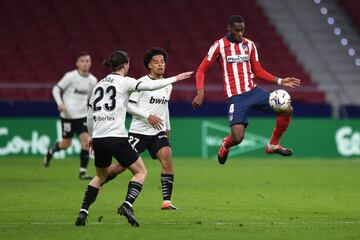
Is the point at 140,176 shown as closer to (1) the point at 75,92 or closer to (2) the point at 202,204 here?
(2) the point at 202,204

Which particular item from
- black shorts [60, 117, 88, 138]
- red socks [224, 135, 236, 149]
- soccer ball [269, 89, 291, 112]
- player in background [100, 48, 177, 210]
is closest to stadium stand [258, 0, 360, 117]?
black shorts [60, 117, 88, 138]

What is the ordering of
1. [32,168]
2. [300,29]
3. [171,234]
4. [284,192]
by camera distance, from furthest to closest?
[300,29], [32,168], [284,192], [171,234]

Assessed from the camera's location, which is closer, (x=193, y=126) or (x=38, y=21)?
(x=193, y=126)

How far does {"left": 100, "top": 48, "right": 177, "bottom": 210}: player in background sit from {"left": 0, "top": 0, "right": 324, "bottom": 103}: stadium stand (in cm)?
1303

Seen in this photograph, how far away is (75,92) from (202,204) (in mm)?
6418

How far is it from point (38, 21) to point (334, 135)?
34.9 ft

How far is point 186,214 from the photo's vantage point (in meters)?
11.5

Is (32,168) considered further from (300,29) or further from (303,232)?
(300,29)

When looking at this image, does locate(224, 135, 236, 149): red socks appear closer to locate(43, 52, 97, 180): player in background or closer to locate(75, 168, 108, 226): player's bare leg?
locate(75, 168, 108, 226): player's bare leg

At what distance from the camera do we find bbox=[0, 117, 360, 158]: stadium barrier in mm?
23859

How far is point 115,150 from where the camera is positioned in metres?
9.99

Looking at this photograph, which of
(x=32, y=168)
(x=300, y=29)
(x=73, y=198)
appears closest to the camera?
(x=73, y=198)

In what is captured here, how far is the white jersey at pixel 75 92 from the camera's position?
18406 millimetres

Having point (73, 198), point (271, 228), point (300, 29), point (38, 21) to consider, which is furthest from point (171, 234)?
point (300, 29)
